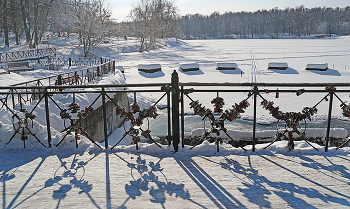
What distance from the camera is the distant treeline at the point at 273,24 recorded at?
390ft

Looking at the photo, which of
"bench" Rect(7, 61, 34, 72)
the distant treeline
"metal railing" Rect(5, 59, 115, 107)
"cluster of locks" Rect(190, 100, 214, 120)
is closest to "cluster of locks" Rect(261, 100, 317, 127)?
"cluster of locks" Rect(190, 100, 214, 120)

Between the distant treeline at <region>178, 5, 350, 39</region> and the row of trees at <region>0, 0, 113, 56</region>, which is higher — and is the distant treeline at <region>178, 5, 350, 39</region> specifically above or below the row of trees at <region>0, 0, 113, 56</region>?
above

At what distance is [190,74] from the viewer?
24.2m

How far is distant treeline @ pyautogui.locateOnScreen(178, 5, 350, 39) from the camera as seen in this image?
119000mm

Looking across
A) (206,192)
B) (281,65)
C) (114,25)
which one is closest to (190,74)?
(281,65)

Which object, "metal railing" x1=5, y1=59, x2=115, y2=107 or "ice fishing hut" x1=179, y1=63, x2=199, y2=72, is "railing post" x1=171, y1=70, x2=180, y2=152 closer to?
"metal railing" x1=5, y1=59, x2=115, y2=107

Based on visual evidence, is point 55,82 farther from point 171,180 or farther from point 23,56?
point 23,56

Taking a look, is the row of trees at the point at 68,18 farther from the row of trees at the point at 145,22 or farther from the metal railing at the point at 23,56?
the metal railing at the point at 23,56

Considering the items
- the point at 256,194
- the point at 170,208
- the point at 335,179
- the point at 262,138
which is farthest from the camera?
the point at 262,138

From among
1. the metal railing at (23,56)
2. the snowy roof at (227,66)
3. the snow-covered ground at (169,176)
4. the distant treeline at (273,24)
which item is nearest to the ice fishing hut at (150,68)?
the snowy roof at (227,66)

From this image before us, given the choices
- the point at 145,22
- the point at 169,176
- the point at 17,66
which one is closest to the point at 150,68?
the point at 17,66

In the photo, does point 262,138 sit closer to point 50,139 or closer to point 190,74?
point 50,139

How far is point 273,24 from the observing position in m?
126

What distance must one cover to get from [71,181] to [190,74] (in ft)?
68.9
